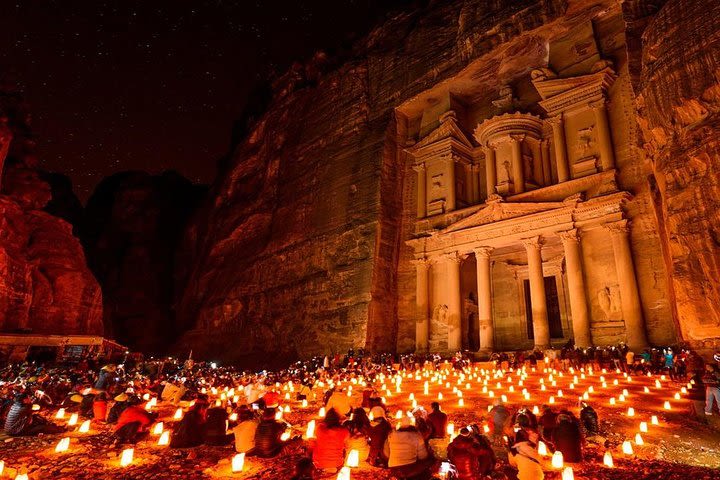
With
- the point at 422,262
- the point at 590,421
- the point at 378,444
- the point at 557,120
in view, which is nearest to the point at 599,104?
the point at 557,120

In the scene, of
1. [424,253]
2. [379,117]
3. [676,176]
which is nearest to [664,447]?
[676,176]

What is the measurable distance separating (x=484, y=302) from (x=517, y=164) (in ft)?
30.5

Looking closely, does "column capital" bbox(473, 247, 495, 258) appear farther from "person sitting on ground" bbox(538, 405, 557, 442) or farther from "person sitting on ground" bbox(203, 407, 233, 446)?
"person sitting on ground" bbox(203, 407, 233, 446)

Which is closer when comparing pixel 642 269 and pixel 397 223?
pixel 642 269

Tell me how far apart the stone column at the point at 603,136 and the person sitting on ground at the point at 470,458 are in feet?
73.2

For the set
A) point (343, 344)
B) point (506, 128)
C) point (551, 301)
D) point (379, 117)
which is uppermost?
point (379, 117)

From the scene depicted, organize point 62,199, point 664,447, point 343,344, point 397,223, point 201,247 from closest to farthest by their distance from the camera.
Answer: point 664,447 → point 343,344 → point 397,223 → point 201,247 → point 62,199

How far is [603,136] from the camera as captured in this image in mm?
23922

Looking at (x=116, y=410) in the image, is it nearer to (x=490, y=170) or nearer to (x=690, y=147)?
(x=690, y=147)

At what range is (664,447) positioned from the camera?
737 cm

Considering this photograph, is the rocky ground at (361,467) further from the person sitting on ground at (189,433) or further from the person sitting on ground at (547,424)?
the person sitting on ground at (547,424)

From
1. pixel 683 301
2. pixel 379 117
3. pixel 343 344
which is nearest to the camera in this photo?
pixel 683 301

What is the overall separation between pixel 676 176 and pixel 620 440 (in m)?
11.6

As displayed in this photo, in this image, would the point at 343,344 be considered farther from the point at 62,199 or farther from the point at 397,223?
the point at 62,199
